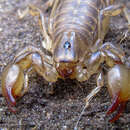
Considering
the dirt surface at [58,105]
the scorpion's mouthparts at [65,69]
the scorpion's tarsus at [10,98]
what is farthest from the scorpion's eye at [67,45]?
the scorpion's tarsus at [10,98]

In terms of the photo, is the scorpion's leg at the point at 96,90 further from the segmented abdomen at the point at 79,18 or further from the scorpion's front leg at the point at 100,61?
the segmented abdomen at the point at 79,18

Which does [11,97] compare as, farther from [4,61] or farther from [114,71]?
[114,71]

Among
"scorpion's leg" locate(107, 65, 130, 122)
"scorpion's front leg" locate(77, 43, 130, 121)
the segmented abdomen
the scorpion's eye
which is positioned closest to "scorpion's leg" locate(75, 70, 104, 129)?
"scorpion's front leg" locate(77, 43, 130, 121)

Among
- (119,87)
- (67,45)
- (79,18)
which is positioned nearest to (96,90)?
(119,87)

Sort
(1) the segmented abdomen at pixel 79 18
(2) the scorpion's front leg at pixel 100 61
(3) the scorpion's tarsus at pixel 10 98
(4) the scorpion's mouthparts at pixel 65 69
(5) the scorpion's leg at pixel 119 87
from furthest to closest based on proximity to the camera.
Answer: (1) the segmented abdomen at pixel 79 18 → (4) the scorpion's mouthparts at pixel 65 69 → (2) the scorpion's front leg at pixel 100 61 → (3) the scorpion's tarsus at pixel 10 98 → (5) the scorpion's leg at pixel 119 87

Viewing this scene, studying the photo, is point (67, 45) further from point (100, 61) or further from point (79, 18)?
point (79, 18)

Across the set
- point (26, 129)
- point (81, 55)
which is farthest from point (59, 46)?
point (26, 129)
